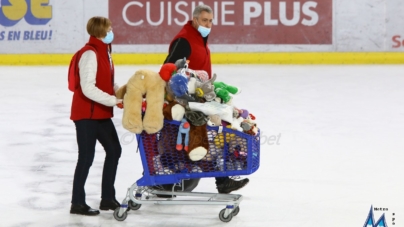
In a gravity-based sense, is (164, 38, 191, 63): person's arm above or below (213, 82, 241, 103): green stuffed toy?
above

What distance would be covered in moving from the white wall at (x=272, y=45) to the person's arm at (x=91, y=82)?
769 cm

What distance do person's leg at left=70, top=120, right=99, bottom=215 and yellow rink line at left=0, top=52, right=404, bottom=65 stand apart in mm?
7298

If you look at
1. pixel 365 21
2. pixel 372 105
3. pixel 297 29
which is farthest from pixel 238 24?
pixel 372 105

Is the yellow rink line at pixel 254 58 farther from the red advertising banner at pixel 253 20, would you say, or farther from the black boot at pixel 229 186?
the black boot at pixel 229 186

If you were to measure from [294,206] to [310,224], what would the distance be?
1.24 feet

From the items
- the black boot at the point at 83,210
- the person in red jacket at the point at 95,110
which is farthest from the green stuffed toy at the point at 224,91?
the black boot at the point at 83,210

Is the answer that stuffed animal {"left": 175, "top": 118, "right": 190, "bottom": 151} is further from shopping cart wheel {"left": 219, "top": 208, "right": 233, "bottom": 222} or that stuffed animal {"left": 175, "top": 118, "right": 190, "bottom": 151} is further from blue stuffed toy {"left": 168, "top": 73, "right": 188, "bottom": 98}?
shopping cart wheel {"left": 219, "top": 208, "right": 233, "bottom": 222}

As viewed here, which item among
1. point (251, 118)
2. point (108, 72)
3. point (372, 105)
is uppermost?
point (108, 72)

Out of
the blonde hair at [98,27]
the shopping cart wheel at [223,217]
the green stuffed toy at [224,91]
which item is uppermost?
the blonde hair at [98,27]

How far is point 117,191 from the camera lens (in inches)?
197

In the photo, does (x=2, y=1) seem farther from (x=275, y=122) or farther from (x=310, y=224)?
(x=310, y=224)

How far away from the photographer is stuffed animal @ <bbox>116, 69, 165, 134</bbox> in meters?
4.09

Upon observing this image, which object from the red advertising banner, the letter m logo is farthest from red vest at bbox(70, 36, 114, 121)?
the red advertising banner

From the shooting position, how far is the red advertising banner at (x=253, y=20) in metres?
11.9
